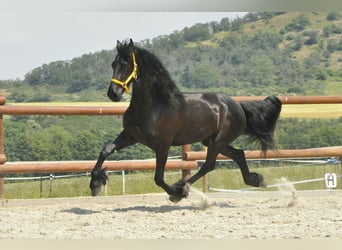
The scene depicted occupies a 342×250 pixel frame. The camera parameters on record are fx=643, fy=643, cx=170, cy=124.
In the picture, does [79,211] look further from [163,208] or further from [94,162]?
[94,162]

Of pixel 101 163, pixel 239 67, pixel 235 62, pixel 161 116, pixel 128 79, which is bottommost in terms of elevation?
pixel 101 163

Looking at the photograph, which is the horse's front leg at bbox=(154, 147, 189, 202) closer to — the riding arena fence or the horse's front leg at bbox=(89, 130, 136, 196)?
the horse's front leg at bbox=(89, 130, 136, 196)

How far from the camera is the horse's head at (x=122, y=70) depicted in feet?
18.9

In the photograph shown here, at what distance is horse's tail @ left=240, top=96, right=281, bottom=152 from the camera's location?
7.07 metres

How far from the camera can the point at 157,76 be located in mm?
6199

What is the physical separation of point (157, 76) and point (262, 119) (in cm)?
152

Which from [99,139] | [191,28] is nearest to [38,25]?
[191,28]

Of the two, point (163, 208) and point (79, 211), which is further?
point (163, 208)

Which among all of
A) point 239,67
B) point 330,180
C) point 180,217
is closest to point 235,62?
point 239,67

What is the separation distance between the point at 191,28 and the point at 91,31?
2408cm

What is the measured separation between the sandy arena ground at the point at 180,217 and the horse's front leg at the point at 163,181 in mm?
159

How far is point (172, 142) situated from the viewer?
21.0 feet

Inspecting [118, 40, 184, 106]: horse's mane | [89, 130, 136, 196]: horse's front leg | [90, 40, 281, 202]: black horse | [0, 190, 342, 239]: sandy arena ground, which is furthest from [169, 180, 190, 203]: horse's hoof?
[118, 40, 184, 106]: horse's mane

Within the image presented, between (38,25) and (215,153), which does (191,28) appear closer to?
(38,25)
